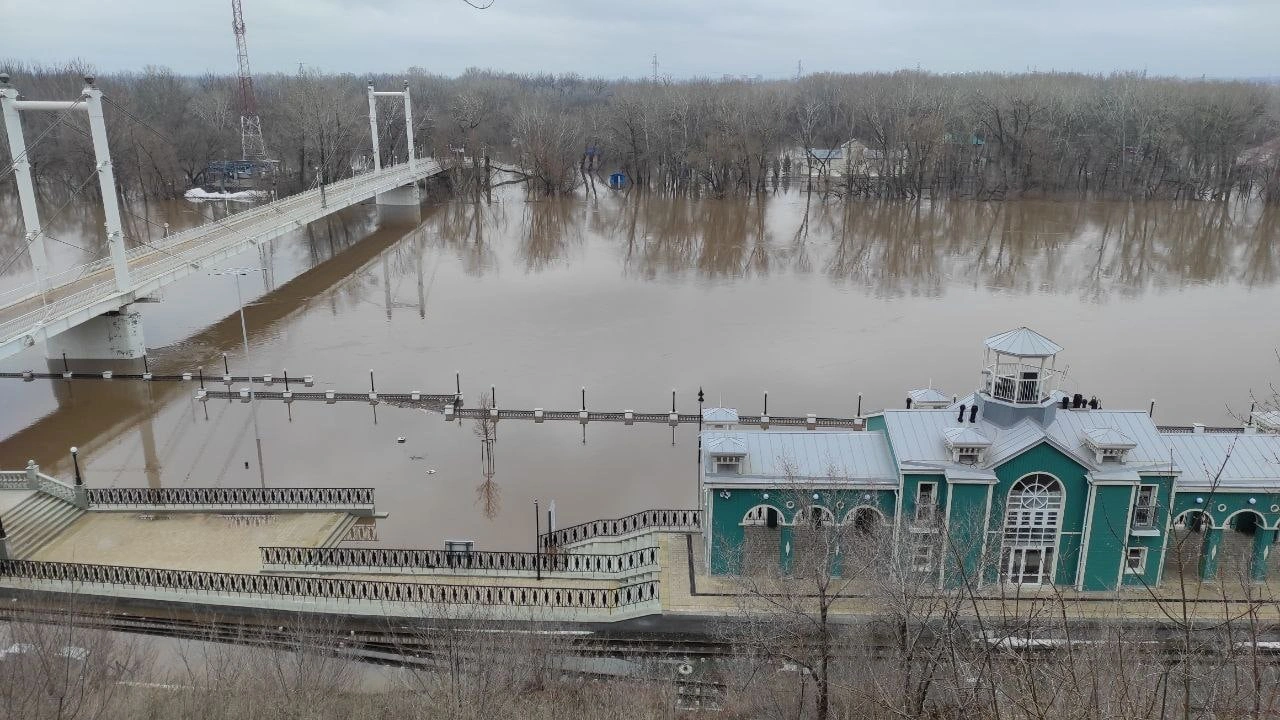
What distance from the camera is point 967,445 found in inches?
581

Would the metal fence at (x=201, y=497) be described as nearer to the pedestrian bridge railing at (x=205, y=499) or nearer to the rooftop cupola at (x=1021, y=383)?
the pedestrian bridge railing at (x=205, y=499)

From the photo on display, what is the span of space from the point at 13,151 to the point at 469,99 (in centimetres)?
5286

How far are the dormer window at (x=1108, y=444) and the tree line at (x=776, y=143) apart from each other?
164 feet

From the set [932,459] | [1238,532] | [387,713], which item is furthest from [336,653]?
[1238,532]

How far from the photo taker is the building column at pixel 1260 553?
15.0m

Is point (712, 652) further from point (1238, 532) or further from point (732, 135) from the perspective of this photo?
point (732, 135)

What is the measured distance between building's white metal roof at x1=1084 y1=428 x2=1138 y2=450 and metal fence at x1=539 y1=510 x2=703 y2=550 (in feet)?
23.3

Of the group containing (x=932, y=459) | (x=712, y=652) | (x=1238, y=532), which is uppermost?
(x=932, y=459)

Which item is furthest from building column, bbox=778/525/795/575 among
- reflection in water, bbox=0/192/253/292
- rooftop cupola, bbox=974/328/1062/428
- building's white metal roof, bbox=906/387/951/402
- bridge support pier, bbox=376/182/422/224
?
bridge support pier, bbox=376/182/422/224

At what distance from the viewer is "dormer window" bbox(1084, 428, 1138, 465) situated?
14.5 m

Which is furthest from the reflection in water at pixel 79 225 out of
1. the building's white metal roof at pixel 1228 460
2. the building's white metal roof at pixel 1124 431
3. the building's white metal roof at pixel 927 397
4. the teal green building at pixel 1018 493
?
the building's white metal roof at pixel 1228 460

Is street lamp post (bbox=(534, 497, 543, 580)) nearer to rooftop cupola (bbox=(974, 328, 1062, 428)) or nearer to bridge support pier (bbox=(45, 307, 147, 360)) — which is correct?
rooftop cupola (bbox=(974, 328, 1062, 428))

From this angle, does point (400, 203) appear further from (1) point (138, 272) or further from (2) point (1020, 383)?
(2) point (1020, 383)

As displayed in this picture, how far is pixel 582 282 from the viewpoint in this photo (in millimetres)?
39781
